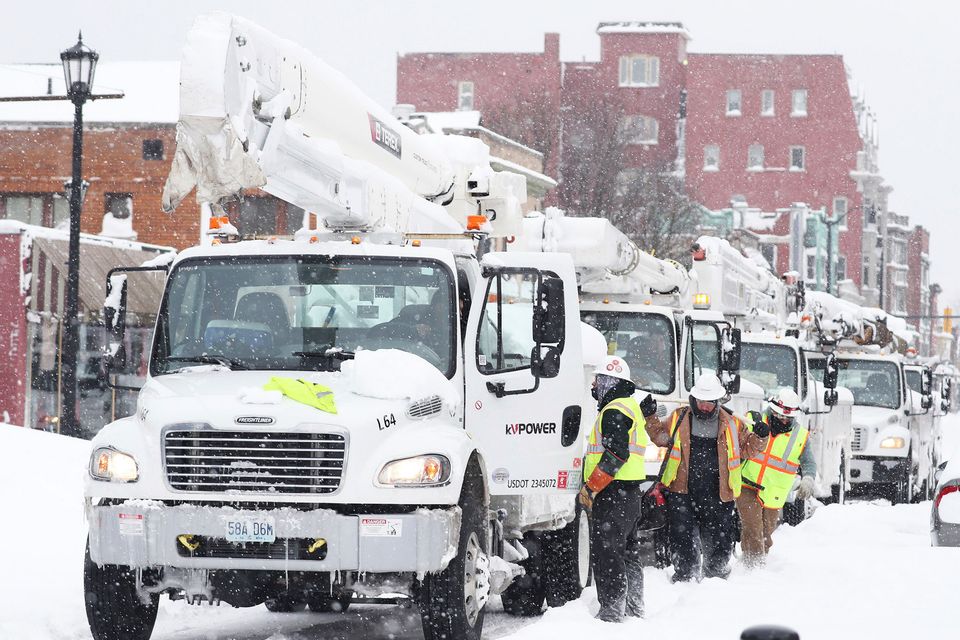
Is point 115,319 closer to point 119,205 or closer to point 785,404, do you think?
point 785,404

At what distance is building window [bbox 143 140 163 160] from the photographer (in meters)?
42.0

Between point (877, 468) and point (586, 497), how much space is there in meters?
14.4

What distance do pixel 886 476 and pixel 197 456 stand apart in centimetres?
1801

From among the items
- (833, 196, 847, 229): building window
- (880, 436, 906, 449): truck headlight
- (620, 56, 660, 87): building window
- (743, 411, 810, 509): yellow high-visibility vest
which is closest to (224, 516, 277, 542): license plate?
(743, 411, 810, 509): yellow high-visibility vest

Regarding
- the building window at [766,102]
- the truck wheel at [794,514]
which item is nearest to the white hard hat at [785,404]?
the truck wheel at [794,514]

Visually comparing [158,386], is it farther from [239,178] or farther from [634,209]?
[634,209]

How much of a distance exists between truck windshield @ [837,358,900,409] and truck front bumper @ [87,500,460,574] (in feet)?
57.5

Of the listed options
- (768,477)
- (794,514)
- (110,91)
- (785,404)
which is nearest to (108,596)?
(768,477)

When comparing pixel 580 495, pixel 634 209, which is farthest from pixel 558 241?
pixel 634 209

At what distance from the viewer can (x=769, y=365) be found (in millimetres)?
19594

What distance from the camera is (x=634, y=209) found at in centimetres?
5119

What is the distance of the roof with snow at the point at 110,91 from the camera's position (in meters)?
42.1

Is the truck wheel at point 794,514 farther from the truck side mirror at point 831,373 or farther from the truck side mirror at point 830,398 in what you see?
the truck side mirror at point 831,373

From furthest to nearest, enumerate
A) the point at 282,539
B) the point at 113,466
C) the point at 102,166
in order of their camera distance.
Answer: the point at 102,166 → the point at 113,466 → the point at 282,539
